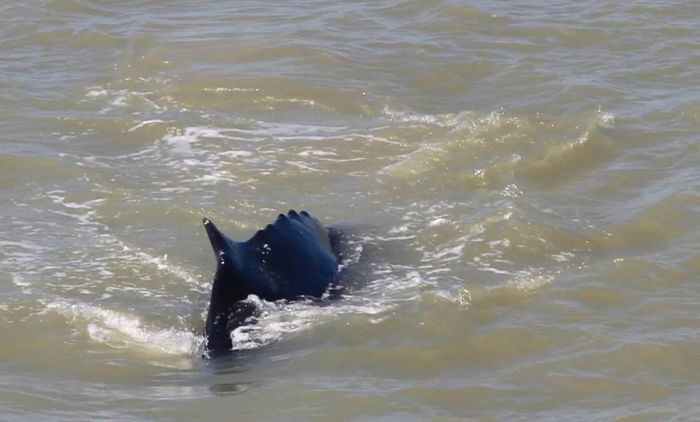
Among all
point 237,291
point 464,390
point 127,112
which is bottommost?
point 464,390

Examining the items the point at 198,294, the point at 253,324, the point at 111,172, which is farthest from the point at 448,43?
the point at 253,324

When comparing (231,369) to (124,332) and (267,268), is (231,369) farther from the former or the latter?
(124,332)

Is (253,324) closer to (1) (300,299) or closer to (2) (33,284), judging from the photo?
(1) (300,299)

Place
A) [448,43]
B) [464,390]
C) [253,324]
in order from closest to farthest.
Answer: [464,390] → [253,324] → [448,43]

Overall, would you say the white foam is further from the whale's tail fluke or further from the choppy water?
the whale's tail fluke

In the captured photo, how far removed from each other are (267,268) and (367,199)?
3.04 metres

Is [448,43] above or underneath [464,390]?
above

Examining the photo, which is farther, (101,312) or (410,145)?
(410,145)

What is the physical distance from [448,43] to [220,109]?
3592mm

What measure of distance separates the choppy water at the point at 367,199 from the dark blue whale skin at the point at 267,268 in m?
0.15

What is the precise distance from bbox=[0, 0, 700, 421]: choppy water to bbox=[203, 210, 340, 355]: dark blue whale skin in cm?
15

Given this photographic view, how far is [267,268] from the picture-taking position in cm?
897

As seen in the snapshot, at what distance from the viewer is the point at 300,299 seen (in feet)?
29.9

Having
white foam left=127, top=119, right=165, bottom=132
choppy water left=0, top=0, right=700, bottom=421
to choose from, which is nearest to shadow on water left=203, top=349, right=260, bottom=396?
choppy water left=0, top=0, right=700, bottom=421
